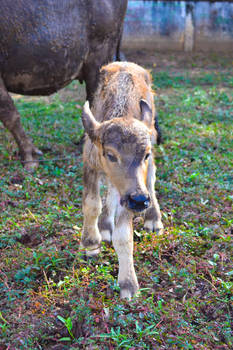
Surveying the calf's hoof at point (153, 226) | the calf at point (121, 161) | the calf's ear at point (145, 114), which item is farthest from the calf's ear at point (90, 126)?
the calf's hoof at point (153, 226)

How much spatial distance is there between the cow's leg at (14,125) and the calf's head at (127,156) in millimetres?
2893

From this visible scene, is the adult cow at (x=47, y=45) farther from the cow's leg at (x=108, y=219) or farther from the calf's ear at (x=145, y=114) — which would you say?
the calf's ear at (x=145, y=114)

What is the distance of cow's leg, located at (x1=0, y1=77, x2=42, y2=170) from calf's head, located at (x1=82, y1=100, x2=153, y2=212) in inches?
114

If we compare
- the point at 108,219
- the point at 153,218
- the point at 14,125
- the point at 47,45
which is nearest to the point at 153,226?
the point at 153,218

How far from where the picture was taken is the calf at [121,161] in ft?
11.8

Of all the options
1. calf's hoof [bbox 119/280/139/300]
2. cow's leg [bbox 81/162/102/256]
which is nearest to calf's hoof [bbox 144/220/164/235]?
cow's leg [bbox 81/162/102/256]

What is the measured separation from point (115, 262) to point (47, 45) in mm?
3543

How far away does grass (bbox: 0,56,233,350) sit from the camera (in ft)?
11.2

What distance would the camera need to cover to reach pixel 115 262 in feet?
14.2

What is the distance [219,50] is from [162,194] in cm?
967

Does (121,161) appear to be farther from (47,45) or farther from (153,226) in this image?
(47,45)

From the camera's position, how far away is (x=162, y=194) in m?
5.72

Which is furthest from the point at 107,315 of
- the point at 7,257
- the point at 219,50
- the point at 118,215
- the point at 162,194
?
the point at 219,50

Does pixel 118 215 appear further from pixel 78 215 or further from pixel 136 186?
pixel 78 215
